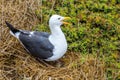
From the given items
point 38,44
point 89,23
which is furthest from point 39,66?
point 89,23

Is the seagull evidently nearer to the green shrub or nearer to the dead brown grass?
the dead brown grass

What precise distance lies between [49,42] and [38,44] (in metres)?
0.10

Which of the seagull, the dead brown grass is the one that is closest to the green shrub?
the dead brown grass

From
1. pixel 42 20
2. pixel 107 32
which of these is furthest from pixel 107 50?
pixel 42 20

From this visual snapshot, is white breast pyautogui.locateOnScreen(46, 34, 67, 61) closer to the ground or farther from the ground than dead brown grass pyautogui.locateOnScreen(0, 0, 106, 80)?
farther from the ground

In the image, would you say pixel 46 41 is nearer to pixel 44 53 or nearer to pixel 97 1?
pixel 44 53

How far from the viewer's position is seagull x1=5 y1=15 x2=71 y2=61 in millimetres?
3000

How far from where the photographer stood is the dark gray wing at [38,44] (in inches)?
119

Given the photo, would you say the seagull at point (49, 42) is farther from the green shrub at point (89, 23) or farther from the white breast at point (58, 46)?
the green shrub at point (89, 23)

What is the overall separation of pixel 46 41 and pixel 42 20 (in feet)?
1.79

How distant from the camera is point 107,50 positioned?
3264mm

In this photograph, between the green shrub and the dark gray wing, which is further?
the green shrub

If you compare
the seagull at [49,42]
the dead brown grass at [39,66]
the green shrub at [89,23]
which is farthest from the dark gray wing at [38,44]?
the green shrub at [89,23]

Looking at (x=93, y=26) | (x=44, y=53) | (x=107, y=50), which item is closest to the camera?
(x=44, y=53)
